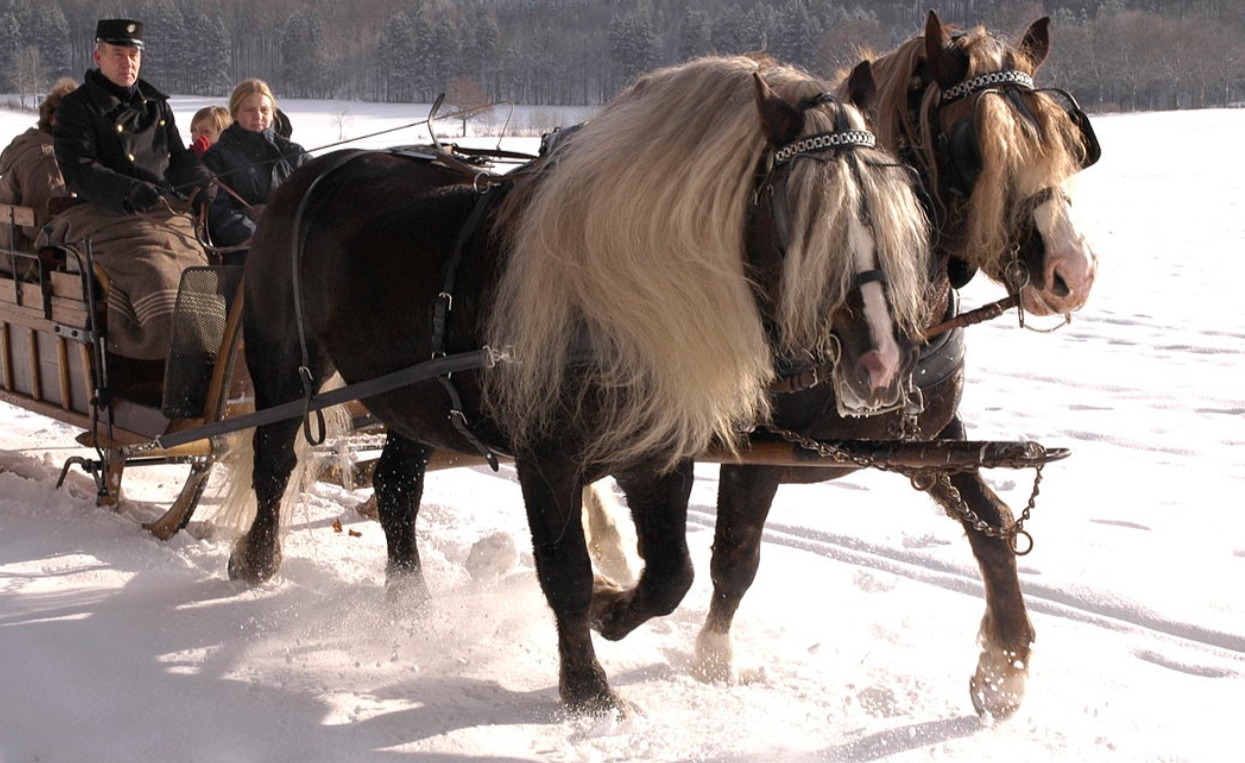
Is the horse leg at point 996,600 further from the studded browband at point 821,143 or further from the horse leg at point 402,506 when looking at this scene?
the horse leg at point 402,506

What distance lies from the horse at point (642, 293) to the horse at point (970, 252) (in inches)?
8.5

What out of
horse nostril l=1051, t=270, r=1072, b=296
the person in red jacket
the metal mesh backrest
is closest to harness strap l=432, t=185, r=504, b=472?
horse nostril l=1051, t=270, r=1072, b=296

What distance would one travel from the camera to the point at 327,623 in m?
4.02

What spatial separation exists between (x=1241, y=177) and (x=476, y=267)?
21216 millimetres

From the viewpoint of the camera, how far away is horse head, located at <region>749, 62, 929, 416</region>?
8.22ft

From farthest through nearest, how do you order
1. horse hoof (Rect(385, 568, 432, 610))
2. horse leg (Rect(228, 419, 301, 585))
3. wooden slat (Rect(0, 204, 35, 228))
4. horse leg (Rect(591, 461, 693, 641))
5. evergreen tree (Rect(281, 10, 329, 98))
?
evergreen tree (Rect(281, 10, 329, 98))
wooden slat (Rect(0, 204, 35, 228))
horse leg (Rect(228, 419, 301, 585))
horse hoof (Rect(385, 568, 432, 610))
horse leg (Rect(591, 461, 693, 641))

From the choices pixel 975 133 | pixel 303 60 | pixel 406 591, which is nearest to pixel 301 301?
pixel 406 591

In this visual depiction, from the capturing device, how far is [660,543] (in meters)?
3.40

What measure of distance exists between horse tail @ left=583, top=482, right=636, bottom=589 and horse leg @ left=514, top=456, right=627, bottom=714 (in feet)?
3.88

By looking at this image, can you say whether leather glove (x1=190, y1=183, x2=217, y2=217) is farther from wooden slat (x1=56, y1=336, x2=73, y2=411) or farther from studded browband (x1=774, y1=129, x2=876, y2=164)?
studded browband (x1=774, y1=129, x2=876, y2=164)

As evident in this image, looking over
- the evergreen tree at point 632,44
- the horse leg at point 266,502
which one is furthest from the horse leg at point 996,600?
the evergreen tree at point 632,44

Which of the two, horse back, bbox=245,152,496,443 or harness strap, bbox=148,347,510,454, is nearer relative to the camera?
harness strap, bbox=148,347,510,454

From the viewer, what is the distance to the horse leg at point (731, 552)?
3.43 metres

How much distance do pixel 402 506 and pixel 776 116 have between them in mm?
2208
